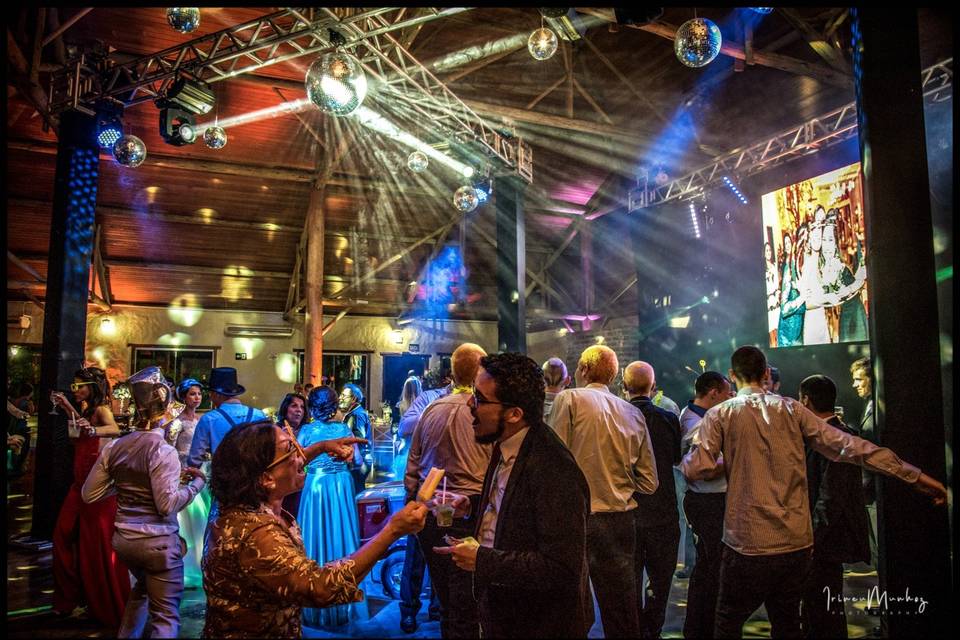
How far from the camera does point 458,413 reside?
3.20m

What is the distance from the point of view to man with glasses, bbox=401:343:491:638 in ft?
9.86

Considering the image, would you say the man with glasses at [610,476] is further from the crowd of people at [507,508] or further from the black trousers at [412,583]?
the black trousers at [412,583]

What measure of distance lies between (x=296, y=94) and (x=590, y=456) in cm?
787

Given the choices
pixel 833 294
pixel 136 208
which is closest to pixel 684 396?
pixel 833 294

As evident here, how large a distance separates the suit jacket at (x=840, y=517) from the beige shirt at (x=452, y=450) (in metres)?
1.87

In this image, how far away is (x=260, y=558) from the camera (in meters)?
1.70

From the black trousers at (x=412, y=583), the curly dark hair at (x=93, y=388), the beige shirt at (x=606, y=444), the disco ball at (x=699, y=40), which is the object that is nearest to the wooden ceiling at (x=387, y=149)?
the disco ball at (x=699, y=40)

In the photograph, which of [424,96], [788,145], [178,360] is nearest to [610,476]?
[424,96]

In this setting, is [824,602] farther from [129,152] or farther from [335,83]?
[129,152]

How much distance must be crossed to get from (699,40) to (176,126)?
500 cm

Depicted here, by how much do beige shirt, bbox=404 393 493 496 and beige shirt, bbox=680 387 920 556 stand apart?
1117mm

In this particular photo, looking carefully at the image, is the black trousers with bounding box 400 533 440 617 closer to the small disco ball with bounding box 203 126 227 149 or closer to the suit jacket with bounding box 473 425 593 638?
the suit jacket with bounding box 473 425 593 638

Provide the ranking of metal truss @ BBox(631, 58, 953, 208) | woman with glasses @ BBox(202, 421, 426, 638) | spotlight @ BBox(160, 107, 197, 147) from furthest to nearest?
spotlight @ BBox(160, 107, 197, 147) → metal truss @ BBox(631, 58, 953, 208) → woman with glasses @ BBox(202, 421, 426, 638)

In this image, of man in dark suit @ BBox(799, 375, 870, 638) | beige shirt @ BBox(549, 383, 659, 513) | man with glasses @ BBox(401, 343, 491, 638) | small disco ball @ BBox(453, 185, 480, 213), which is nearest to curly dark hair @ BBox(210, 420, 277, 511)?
man with glasses @ BBox(401, 343, 491, 638)
